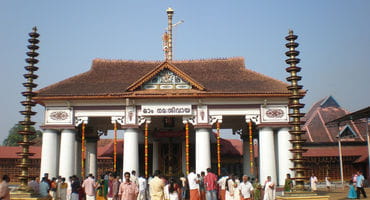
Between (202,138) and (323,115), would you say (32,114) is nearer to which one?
(202,138)

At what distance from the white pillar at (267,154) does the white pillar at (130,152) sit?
7327 millimetres

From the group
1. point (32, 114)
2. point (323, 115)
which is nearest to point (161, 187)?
point (32, 114)

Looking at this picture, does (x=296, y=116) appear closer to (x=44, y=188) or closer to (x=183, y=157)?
(x=44, y=188)

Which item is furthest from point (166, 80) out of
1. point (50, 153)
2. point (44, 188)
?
point (44, 188)

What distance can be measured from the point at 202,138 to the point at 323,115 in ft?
60.4

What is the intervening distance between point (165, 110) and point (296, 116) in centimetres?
1264

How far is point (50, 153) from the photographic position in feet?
80.9

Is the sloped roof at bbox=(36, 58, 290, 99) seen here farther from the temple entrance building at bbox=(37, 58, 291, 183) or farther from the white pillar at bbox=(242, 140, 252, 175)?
the white pillar at bbox=(242, 140, 252, 175)

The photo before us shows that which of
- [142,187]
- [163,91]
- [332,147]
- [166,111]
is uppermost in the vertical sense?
[163,91]

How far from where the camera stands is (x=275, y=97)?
2470 cm

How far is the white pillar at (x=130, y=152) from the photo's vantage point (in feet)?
79.8

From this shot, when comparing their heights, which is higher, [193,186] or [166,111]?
[166,111]

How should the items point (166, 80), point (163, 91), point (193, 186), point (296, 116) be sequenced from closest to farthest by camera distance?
point (296, 116) → point (193, 186) → point (163, 91) → point (166, 80)

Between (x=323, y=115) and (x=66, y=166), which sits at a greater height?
(x=323, y=115)
